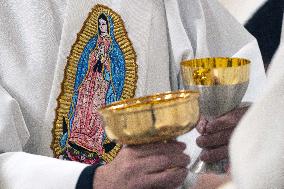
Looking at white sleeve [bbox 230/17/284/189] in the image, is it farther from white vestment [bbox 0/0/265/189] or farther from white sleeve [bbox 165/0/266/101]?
white sleeve [bbox 165/0/266/101]

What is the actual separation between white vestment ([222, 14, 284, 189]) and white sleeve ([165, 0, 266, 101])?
83 cm

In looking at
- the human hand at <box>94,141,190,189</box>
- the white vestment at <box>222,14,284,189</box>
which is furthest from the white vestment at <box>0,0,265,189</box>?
the white vestment at <box>222,14,284,189</box>

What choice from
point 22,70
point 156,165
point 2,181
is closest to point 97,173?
point 156,165

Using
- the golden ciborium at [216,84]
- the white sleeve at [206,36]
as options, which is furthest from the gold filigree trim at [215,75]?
the white sleeve at [206,36]

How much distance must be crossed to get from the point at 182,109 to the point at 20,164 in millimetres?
436

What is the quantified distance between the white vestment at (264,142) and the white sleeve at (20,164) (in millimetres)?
538

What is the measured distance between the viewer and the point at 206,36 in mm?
1464

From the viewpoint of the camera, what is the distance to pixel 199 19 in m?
1.44

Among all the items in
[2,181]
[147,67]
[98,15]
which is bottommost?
[2,181]

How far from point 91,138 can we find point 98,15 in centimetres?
30

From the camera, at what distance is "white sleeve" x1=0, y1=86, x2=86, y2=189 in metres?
1.04

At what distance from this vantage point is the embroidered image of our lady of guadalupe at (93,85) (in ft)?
4.19

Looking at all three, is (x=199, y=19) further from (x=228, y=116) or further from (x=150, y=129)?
(x=150, y=129)


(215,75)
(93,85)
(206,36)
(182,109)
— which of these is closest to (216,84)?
(215,75)
